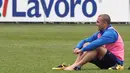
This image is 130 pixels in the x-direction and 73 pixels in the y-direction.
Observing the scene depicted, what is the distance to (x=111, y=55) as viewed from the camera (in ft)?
33.7

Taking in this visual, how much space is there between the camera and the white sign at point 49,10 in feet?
119

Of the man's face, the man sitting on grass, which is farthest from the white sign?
the man's face

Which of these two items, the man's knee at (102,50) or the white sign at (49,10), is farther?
the white sign at (49,10)

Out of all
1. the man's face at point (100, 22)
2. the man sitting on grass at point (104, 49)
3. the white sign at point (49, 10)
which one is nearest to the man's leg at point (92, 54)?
the man sitting on grass at point (104, 49)

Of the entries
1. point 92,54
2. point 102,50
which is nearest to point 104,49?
point 102,50

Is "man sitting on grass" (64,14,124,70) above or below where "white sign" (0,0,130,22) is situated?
above

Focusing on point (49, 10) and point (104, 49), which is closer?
point (104, 49)

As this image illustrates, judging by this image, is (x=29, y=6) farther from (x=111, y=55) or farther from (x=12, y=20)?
(x=111, y=55)

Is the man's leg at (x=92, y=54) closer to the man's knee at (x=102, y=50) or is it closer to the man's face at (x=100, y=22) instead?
the man's knee at (x=102, y=50)

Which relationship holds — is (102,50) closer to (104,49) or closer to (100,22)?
(104,49)

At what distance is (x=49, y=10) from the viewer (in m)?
36.5

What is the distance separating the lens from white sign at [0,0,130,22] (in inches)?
1430

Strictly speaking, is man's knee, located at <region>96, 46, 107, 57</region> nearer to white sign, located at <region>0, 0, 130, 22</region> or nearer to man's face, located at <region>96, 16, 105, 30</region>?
man's face, located at <region>96, 16, 105, 30</region>

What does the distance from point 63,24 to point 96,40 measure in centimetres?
2651
